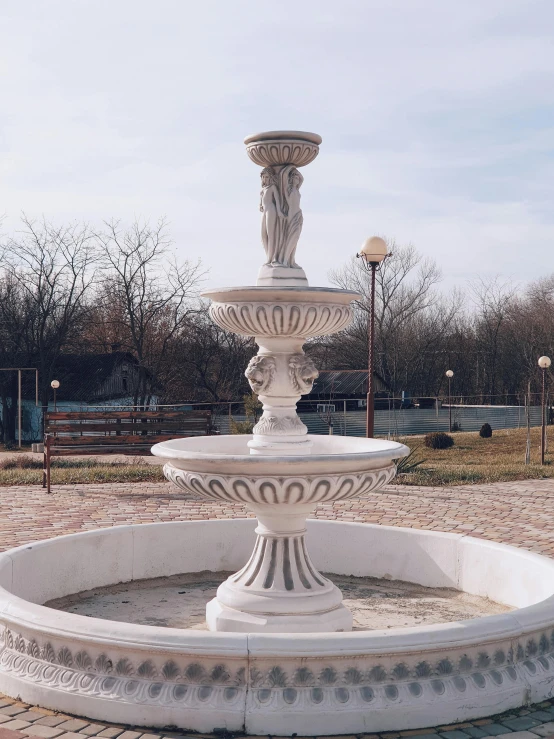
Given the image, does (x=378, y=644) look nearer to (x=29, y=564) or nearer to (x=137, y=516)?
(x=29, y=564)

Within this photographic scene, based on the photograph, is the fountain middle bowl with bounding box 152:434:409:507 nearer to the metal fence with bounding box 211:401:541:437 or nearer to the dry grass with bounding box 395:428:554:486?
the dry grass with bounding box 395:428:554:486

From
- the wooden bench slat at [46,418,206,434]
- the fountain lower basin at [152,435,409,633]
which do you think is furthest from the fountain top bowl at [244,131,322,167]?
the wooden bench slat at [46,418,206,434]

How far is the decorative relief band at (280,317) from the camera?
5.79 metres

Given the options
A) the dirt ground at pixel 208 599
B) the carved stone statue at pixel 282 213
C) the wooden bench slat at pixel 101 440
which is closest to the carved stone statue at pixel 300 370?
the carved stone statue at pixel 282 213

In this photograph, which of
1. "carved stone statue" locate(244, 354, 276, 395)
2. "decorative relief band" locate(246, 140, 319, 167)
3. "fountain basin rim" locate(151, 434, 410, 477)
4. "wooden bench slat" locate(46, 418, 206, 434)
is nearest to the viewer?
"fountain basin rim" locate(151, 434, 410, 477)

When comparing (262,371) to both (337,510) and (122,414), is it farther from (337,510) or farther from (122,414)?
(122,414)

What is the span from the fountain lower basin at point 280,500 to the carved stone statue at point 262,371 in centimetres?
60

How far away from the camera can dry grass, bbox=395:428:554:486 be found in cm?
1630

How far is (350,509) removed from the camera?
12.2m

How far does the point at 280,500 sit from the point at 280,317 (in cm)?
123

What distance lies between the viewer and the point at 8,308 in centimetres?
4478

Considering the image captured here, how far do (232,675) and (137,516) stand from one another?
22.6 feet

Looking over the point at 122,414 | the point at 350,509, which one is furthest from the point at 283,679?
the point at 122,414

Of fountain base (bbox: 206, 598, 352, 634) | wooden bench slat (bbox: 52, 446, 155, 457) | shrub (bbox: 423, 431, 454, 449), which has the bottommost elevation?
shrub (bbox: 423, 431, 454, 449)
